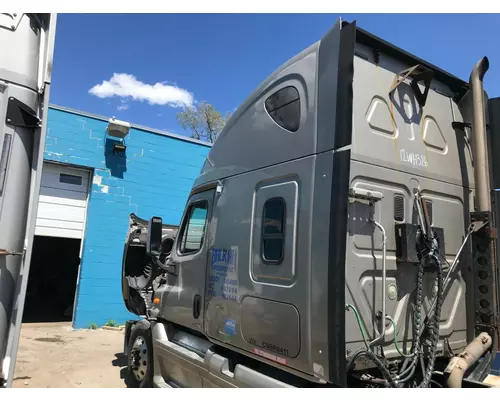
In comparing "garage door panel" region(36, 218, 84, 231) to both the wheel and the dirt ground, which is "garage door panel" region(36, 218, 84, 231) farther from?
the wheel

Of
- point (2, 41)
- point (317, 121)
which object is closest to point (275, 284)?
point (317, 121)

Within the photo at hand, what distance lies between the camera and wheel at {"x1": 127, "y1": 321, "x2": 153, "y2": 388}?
5.03 metres

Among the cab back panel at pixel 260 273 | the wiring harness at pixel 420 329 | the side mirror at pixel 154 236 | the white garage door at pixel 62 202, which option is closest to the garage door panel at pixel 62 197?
the white garage door at pixel 62 202

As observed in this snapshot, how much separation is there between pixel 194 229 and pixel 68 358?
15.0 feet

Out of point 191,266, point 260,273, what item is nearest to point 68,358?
point 191,266

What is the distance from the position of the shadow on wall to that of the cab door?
613 cm

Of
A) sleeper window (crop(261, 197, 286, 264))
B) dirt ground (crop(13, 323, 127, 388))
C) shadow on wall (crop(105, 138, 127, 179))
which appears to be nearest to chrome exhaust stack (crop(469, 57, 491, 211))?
sleeper window (crop(261, 197, 286, 264))

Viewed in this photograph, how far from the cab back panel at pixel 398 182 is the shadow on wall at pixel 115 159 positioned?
8.29 metres

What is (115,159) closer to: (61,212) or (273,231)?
(61,212)

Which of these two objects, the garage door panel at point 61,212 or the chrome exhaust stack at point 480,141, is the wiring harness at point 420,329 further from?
the garage door panel at point 61,212

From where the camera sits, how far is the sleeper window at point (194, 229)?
4473 mm

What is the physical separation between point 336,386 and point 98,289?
845 centimetres

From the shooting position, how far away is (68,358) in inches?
288

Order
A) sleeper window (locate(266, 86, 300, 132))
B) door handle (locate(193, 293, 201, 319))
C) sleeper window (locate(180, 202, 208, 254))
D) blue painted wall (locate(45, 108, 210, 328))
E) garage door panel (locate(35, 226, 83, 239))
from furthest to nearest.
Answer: blue painted wall (locate(45, 108, 210, 328)) < garage door panel (locate(35, 226, 83, 239)) < sleeper window (locate(180, 202, 208, 254)) < door handle (locate(193, 293, 201, 319)) < sleeper window (locate(266, 86, 300, 132))
